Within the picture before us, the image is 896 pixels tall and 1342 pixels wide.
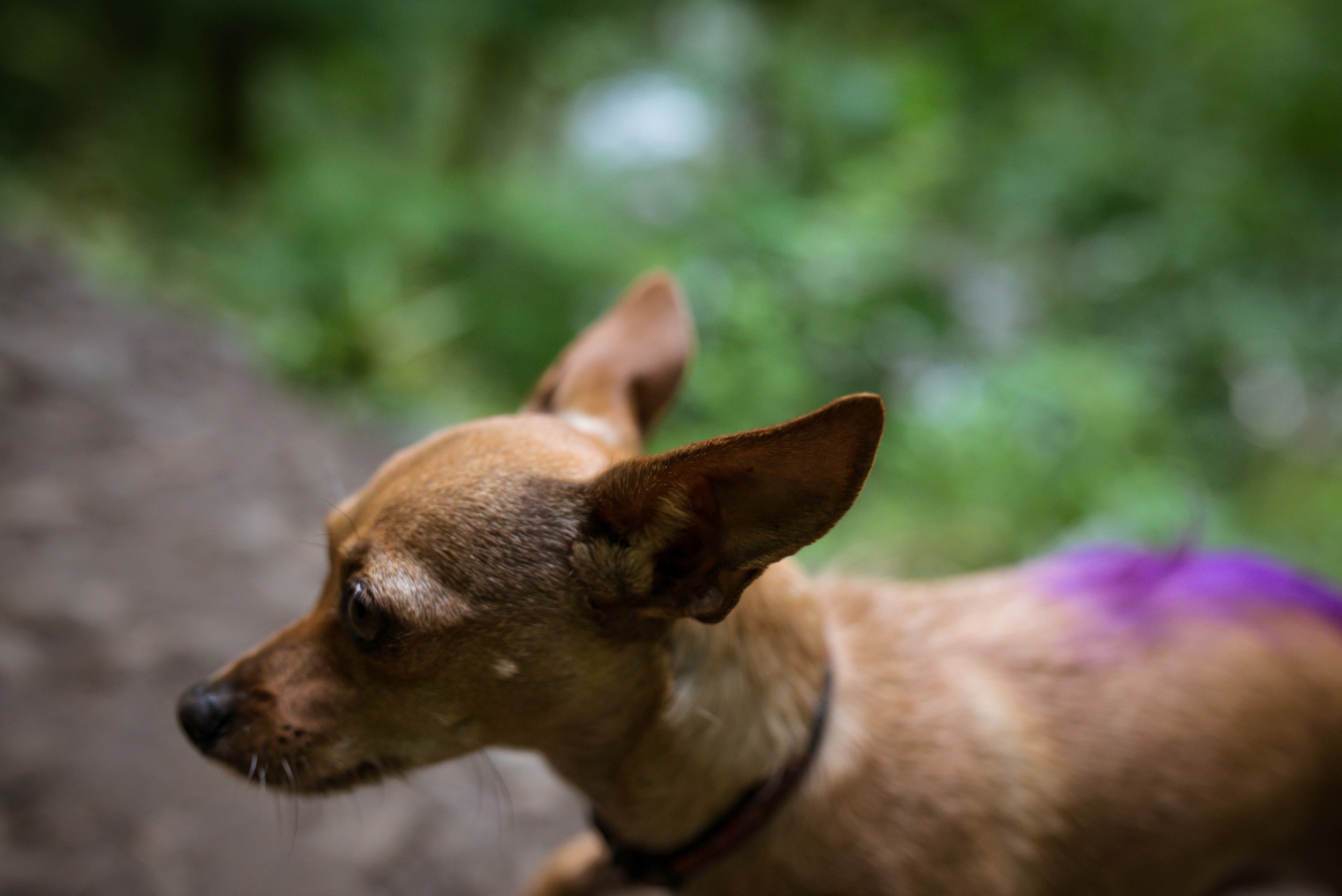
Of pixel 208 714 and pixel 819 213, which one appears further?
pixel 819 213

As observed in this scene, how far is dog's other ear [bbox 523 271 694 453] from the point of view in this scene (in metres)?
1.85

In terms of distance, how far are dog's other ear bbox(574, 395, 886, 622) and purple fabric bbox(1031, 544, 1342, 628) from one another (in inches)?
44.8

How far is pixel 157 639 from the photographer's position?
2.84 metres

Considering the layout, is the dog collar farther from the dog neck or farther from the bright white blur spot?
the bright white blur spot

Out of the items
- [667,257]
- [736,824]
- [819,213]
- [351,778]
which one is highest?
[667,257]

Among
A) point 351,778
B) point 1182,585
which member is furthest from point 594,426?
point 1182,585

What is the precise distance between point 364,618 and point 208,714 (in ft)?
1.13

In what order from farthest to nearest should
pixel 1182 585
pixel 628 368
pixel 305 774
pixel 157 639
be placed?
pixel 157 639, pixel 1182 585, pixel 628 368, pixel 305 774

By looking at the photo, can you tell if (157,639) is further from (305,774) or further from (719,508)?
(719,508)

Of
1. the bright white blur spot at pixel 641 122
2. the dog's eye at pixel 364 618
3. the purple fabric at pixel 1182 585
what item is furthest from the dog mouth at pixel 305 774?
the bright white blur spot at pixel 641 122

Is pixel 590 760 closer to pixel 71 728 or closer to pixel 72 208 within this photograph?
pixel 71 728

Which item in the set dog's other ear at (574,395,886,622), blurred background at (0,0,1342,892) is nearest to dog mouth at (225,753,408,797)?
dog's other ear at (574,395,886,622)

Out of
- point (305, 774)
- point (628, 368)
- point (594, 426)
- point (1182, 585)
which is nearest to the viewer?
point (305, 774)

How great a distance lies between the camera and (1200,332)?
Result: 6.30 m
